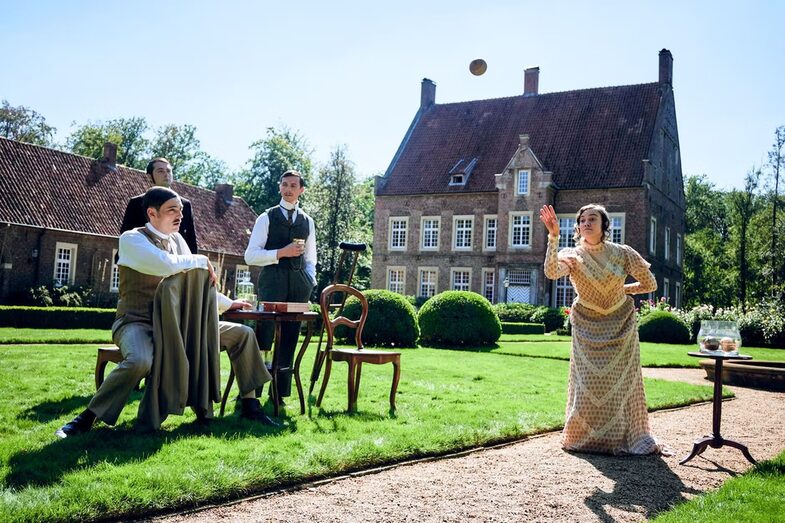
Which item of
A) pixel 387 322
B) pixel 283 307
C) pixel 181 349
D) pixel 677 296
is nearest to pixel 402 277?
pixel 677 296

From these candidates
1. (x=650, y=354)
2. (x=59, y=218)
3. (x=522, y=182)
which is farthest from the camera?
(x=522, y=182)

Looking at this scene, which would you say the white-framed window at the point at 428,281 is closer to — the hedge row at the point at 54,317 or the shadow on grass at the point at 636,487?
the hedge row at the point at 54,317

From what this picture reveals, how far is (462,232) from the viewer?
3562cm

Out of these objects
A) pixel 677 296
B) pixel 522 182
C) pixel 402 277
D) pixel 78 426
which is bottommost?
pixel 78 426

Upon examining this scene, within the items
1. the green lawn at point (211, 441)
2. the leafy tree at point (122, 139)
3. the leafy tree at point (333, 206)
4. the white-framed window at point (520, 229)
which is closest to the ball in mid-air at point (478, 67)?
the white-framed window at point (520, 229)

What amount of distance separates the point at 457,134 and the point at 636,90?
30.2 feet

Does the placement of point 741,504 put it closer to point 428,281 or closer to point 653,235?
point 653,235

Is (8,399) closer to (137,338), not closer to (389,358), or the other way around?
(137,338)

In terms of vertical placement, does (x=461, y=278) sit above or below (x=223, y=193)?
below

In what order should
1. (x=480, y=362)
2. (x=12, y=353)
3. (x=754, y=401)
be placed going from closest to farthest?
(x=754, y=401) → (x=12, y=353) → (x=480, y=362)

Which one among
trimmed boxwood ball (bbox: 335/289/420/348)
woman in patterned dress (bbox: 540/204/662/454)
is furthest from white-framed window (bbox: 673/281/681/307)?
woman in patterned dress (bbox: 540/204/662/454)

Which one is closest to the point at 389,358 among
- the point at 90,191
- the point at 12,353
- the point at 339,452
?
the point at 339,452

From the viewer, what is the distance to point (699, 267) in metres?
53.2

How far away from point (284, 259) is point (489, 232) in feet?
93.9
